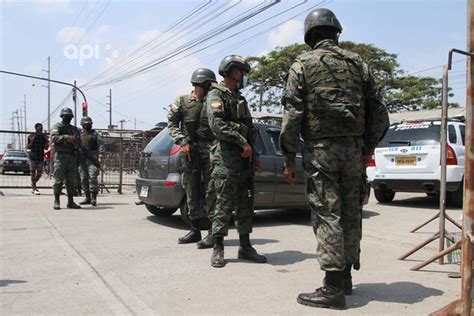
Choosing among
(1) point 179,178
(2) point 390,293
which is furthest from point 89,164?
(2) point 390,293

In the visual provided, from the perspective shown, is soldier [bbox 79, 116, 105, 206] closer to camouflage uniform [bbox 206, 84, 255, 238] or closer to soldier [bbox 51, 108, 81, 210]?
soldier [bbox 51, 108, 81, 210]

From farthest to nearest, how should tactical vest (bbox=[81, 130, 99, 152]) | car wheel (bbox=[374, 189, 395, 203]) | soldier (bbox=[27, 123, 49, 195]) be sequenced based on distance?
soldier (bbox=[27, 123, 49, 195]) → car wheel (bbox=[374, 189, 395, 203]) → tactical vest (bbox=[81, 130, 99, 152])

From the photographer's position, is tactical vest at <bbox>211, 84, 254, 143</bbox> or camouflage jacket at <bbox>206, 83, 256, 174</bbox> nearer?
camouflage jacket at <bbox>206, 83, 256, 174</bbox>

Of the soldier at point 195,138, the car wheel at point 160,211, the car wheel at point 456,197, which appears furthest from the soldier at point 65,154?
the car wheel at point 456,197

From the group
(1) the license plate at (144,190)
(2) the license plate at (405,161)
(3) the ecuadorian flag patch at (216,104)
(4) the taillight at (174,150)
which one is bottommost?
(1) the license plate at (144,190)

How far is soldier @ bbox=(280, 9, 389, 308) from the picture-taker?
3195 millimetres

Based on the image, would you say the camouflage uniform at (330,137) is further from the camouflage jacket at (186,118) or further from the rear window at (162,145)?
the rear window at (162,145)

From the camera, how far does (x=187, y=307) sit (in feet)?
10.5

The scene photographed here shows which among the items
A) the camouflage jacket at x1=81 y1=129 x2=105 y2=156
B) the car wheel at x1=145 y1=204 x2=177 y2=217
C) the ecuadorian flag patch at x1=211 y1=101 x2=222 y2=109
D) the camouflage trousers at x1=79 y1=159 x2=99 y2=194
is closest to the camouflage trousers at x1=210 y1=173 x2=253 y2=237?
the ecuadorian flag patch at x1=211 y1=101 x2=222 y2=109

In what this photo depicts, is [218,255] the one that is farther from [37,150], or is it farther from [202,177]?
[37,150]

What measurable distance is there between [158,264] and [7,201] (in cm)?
641

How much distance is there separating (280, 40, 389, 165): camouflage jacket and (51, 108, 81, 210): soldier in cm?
613

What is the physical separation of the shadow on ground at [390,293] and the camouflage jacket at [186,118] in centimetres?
250

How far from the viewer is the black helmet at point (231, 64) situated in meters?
4.49
